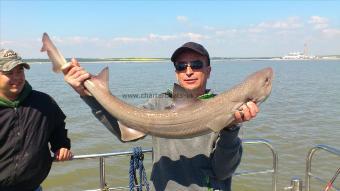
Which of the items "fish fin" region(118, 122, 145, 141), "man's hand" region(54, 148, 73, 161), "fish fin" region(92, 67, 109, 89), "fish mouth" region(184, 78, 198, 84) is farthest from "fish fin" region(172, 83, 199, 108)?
"man's hand" region(54, 148, 73, 161)

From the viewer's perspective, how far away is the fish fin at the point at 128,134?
3938 mm

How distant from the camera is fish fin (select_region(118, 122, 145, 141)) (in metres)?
3.94

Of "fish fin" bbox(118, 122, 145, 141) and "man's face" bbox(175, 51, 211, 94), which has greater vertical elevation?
"man's face" bbox(175, 51, 211, 94)

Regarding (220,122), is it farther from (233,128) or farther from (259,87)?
(259,87)

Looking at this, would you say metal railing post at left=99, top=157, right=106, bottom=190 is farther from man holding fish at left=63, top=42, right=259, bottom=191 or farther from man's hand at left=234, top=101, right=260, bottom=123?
man's hand at left=234, top=101, right=260, bottom=123

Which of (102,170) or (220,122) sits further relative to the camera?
(102,170)

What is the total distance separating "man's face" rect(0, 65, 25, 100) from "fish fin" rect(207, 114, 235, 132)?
7.55 feet

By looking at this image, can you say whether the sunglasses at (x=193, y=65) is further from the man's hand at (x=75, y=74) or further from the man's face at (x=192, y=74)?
the man's hand at (x=75, y=74)

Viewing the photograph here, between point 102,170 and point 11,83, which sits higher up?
point 11,83

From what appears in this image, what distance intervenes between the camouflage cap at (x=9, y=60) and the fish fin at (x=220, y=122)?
2374 millimetres

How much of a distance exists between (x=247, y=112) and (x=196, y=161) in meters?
0.76

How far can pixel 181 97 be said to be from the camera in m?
3.87

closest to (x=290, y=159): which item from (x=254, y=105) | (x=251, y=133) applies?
(x=251, y=133)

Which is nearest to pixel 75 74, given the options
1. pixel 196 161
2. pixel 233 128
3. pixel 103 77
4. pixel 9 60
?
pixel 103 77
